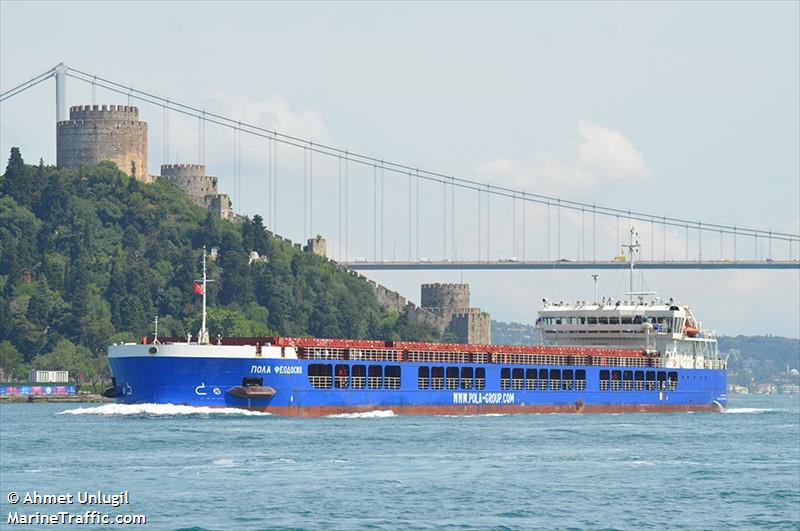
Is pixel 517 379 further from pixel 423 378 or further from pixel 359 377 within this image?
pixel 359 377

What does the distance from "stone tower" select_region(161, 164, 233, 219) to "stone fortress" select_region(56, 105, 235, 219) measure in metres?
0.16

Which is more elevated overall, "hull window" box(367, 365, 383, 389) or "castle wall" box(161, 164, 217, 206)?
"castle wall" box(161, 164, 217, 206)

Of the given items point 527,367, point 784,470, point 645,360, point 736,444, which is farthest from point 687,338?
point 784,470

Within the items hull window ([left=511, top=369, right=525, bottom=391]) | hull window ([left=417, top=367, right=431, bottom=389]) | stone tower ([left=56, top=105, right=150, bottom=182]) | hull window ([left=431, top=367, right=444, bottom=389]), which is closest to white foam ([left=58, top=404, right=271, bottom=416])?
hull window ([left=417, top=367, right=431, bottom=389])

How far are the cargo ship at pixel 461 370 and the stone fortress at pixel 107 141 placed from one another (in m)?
88.4

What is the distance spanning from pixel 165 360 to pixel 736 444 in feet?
87.6

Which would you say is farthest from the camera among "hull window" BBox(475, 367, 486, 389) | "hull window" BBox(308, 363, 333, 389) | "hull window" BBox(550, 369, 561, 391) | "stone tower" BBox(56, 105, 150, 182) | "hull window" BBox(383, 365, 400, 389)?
"stone tower" BBox(56, 105, 150, 182)

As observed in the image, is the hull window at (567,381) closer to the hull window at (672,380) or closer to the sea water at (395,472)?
the hull window at (672,380)

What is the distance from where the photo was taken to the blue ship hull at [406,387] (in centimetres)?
7981

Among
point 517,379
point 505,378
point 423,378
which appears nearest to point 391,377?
point 423,378

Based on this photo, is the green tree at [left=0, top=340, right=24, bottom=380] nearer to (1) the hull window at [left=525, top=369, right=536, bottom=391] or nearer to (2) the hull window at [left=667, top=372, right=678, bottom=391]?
(1) the hull window at [left=525, top=369, right=536, bottom=391]

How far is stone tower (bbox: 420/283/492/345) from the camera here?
19362cm

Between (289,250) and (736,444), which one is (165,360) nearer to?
(736,444)

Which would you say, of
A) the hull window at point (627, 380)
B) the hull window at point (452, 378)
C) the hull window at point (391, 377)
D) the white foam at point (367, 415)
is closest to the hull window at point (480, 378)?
the hull window at point (452, 378)
